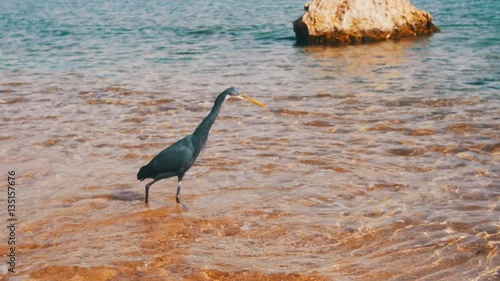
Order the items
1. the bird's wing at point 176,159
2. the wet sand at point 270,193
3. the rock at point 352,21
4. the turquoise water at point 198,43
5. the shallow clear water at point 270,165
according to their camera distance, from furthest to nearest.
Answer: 1. the rock at point 352,21
2. the turquoise water at point 198,43
3. the bird's wing at point 176,159
4. the shallow clear water at point 270,165
5. the wet sand at point 270,193

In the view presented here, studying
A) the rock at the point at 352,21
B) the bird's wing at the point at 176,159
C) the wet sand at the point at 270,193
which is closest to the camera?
the wet sand at the point at 270,193

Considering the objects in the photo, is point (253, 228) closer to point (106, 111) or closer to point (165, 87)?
point (106, 111)

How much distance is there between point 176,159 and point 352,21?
14.3 m

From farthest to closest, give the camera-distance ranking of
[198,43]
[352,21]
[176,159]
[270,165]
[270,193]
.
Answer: [198,43]
[352,21]
[270,165]
[270,193]
[176,159]

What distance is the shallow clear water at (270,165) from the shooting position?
238 inches

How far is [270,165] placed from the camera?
8969mm

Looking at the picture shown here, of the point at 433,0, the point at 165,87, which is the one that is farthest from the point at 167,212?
the point at 433,0

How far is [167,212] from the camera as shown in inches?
288

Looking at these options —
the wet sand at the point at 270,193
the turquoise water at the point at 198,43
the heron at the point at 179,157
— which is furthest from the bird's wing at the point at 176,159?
the turquoise water at the point at 198,43

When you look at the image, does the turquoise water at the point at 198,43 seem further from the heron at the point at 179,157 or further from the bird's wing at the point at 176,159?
the bird's wing at the point at 176,159

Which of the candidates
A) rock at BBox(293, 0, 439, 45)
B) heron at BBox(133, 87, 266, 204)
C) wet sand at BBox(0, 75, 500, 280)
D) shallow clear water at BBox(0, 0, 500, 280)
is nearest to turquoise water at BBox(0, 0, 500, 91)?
shallow clear water at BBox(0, 0, 500, 280)

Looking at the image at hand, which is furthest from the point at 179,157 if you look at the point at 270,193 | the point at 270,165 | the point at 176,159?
the point at 270,165

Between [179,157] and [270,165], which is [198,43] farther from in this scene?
[179,157]

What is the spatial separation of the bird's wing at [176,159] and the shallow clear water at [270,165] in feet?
1.75
